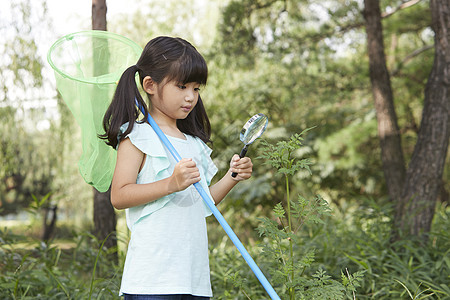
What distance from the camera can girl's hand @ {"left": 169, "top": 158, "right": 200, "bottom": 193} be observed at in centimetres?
145

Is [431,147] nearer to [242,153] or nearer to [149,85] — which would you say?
[242,153]

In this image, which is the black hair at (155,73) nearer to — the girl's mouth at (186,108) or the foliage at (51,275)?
the girl's mouth at (186,108)

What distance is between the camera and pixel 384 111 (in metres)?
4.30

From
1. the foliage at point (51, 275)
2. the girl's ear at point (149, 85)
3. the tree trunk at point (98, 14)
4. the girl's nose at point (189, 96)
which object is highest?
the tree trunk at point (98, 14)

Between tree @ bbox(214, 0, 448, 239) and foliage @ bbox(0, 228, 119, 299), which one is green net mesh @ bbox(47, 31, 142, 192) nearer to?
foliage @ bbox(0, 228, 119, 299)

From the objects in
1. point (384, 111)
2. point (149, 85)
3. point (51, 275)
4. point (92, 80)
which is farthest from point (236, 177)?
point (384, 111)

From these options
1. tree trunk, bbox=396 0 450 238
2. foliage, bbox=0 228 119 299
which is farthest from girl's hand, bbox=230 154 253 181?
tree trunk, bbox=396 0 450 238

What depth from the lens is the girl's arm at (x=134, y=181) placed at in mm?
1457

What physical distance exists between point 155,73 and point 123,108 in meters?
0.16

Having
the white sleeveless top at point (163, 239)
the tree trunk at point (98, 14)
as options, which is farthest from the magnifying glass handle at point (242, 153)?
the tree trunk at point (98, 14)

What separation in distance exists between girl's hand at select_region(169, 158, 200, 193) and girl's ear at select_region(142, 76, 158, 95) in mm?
341

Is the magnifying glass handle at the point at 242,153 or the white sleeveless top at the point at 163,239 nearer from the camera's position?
the white sleeveless top at the point at 163,239

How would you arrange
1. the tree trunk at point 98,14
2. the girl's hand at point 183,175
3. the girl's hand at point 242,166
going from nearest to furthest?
the girl's hand at point 183,175
the girl's hand at point 242,166
the tree trunk at point 98,14

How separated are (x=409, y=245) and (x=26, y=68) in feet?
13.6
